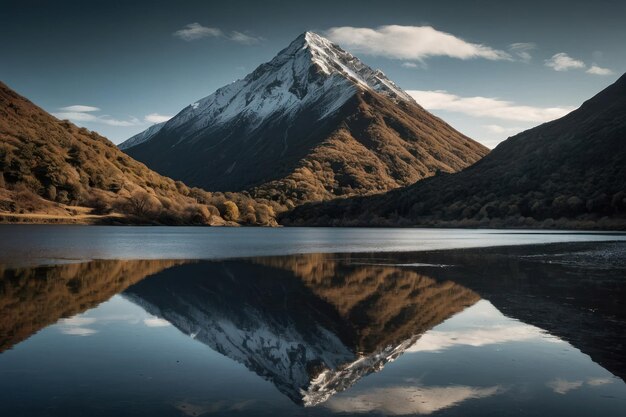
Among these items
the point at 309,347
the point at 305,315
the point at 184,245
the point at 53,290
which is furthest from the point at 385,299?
the point at 184,245

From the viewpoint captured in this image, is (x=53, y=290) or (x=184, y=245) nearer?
(x=53, y=290)

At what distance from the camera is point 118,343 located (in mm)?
18094

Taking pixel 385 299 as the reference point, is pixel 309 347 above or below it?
above

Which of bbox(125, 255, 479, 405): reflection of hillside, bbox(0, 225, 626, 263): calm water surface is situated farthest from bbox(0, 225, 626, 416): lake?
bbox(0, 225, 626, 263): calm water surface

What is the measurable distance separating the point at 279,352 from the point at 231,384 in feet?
12.2

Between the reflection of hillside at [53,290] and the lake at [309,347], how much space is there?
14 cm

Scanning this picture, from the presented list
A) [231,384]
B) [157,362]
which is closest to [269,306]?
[157,362]

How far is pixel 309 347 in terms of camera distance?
57.6 ft

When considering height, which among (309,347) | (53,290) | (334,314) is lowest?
(53,290)

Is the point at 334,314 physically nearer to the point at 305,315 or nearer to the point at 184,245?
the point at 305,315

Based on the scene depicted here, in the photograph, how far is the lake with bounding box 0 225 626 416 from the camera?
479 inches

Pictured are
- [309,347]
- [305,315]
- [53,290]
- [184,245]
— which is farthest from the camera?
[184,245]

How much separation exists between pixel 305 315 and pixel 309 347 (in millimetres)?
5739

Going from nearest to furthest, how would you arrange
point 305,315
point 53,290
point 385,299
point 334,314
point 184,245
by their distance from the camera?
point 305,315 → point 334,314 → point 385,299 → point 53,290 → point 184,245
